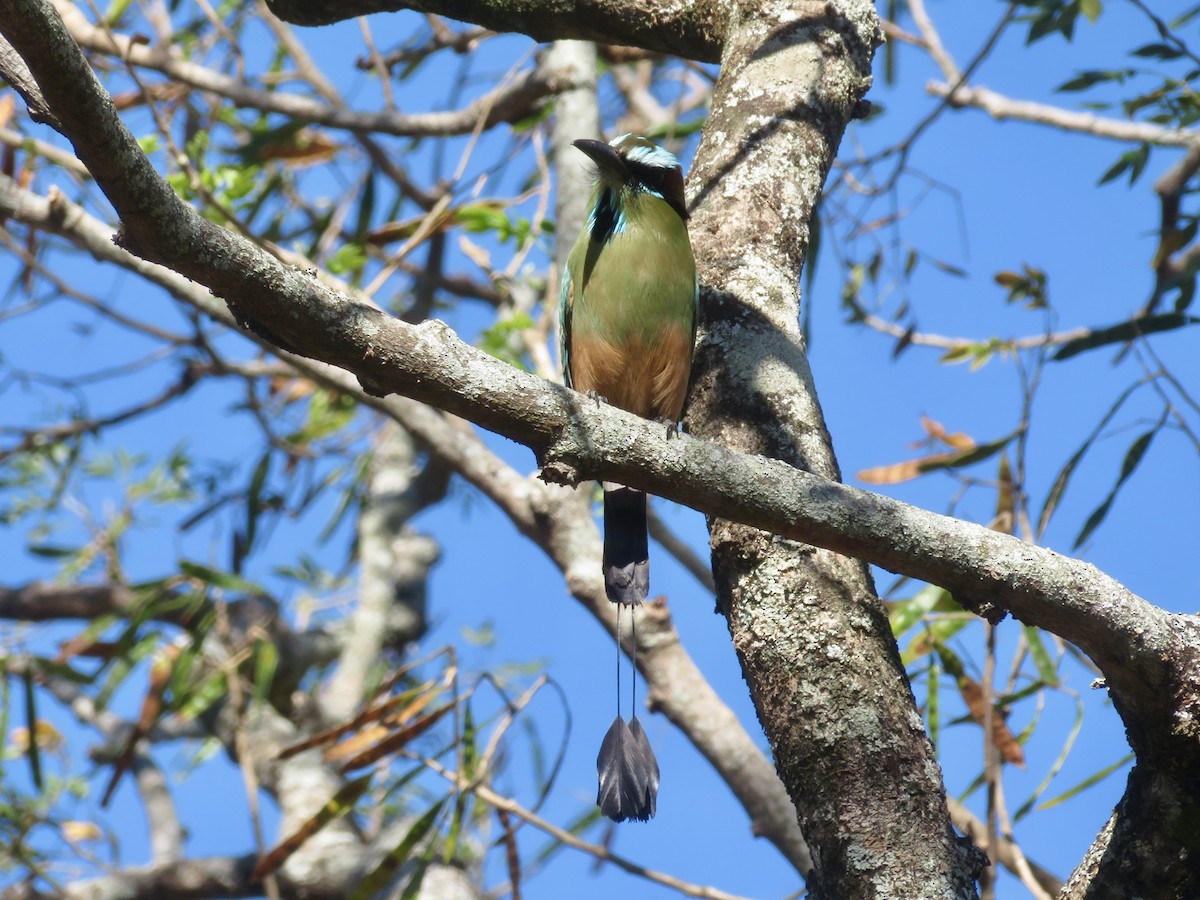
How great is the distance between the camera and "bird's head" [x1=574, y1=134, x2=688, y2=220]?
3.45 metres

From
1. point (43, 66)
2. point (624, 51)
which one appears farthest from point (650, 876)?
point (624, 51)

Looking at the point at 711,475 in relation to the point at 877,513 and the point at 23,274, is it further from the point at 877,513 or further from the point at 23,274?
the point at 23,274

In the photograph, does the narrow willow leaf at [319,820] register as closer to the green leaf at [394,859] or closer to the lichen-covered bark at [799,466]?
the green leaf at [394,859]

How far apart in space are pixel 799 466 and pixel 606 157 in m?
1.77

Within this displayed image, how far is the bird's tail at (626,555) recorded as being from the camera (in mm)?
2635

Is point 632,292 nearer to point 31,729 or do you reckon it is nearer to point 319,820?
point 319,820

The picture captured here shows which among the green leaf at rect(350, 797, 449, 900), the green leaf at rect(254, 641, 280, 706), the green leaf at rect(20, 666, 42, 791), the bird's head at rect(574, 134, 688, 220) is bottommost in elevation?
the green leaf at rect(350, 797, 449, 900)

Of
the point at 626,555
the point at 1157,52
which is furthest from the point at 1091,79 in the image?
the point at 626,555

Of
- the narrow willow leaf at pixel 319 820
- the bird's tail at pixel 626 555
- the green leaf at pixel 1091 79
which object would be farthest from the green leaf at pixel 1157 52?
the narrow willow leaf at pixel 319 820

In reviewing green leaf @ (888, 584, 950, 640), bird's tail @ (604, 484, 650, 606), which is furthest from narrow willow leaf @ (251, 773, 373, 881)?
green leaf @ (888, 584, 950, 640)

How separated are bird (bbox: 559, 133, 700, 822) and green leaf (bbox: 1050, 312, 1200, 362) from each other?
3.97ft

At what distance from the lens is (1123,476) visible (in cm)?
343

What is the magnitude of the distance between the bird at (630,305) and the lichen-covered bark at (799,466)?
50 cm

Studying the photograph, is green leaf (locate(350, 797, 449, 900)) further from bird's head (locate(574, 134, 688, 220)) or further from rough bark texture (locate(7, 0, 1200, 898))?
bird's head (locate(574, 134, 688, 220))
